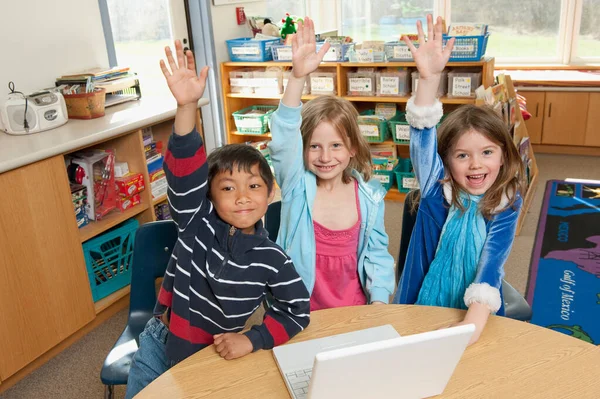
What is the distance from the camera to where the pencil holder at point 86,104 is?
8.79ft

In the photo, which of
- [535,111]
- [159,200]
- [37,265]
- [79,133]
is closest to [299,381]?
[37,265]

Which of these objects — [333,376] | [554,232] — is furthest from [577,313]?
[333,376]

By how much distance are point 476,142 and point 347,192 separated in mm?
386

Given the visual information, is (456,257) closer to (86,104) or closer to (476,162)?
(476,162)

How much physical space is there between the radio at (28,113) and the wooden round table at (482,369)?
1.68m

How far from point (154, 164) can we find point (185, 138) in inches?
69.4

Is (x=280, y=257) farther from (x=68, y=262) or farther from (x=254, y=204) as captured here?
(x=68, y=262)

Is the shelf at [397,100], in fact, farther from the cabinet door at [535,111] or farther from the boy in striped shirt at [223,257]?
the boy in striped shirt at [223,257]

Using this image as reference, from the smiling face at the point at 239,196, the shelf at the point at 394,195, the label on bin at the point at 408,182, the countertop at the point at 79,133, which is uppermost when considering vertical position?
the smiling face at the point at 239,196

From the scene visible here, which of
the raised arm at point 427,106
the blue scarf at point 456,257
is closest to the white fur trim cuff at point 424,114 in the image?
the raised arm at point 427,106

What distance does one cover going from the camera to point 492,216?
1.49m

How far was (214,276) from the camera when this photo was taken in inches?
50.3

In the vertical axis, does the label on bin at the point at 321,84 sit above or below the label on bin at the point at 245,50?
below

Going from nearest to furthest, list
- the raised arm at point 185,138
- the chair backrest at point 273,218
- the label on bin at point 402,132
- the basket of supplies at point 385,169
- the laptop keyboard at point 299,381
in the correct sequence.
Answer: the laptop keyboard at point 299,381 → the raised arm at point 185,138 → the chair backrest at point 273,218 → the label on bin at point 402,132 → the basket of supplies at point 385,169
